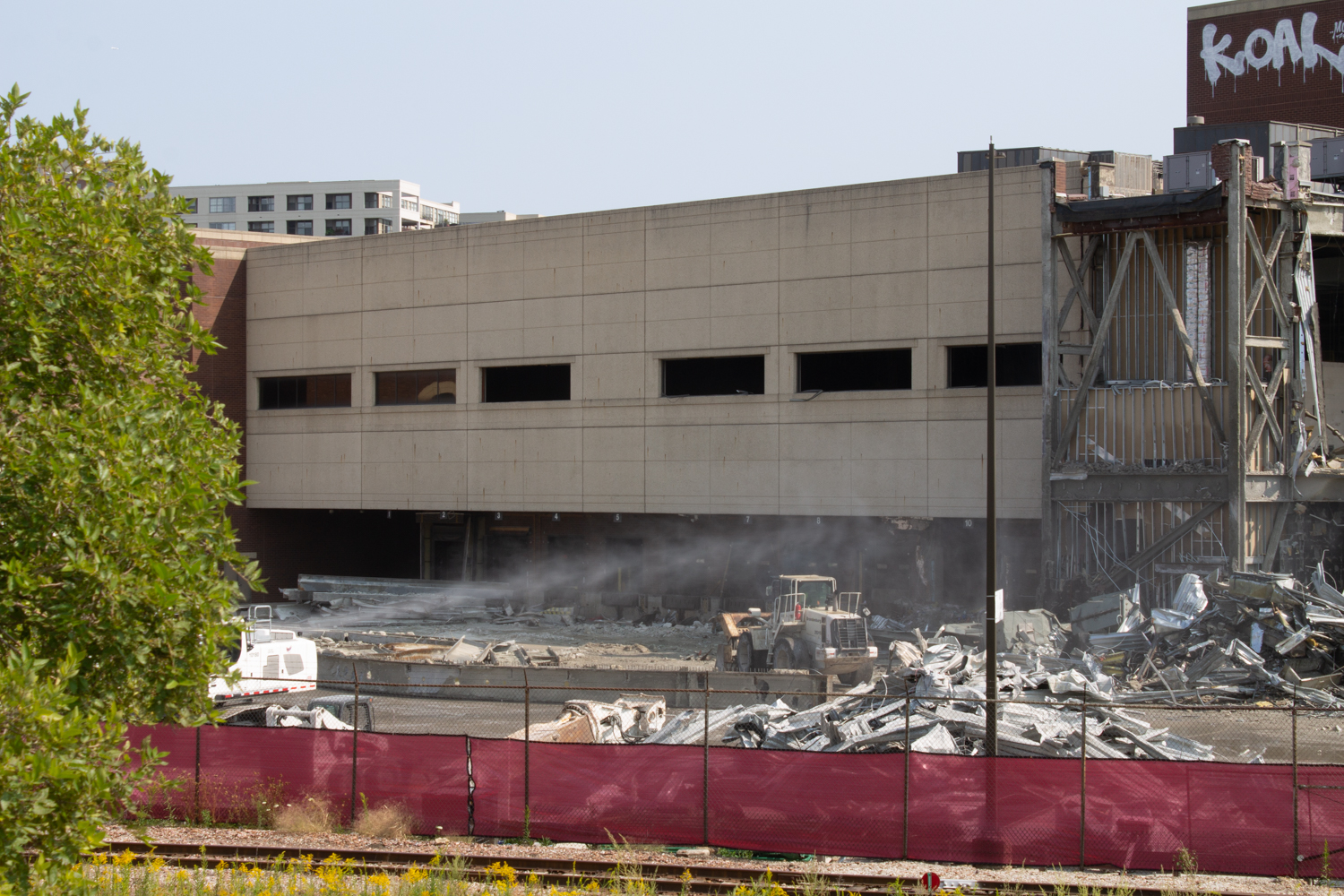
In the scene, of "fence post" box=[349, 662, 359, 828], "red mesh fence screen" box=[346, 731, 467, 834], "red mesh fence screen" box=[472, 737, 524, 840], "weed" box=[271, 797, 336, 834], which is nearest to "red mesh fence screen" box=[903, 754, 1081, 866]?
"red mesh fence screen" box=[472, 737, 524, 840]

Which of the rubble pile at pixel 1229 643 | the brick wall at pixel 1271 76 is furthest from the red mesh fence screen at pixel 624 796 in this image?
the brick wall at pixel 1271 76

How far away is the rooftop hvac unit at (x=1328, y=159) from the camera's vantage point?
3944 centimetres

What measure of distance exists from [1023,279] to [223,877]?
91.9 feet

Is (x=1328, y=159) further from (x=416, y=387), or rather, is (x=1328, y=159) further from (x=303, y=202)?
(x=303, y=202)

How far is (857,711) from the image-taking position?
2081 cm

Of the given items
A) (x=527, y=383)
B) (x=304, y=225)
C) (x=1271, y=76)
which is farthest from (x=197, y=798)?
(x=304, y=225)

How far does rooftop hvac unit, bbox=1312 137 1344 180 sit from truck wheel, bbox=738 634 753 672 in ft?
85.4

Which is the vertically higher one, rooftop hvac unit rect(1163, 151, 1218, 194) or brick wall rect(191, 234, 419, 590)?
rooftop hvac unit rect(1163, 151, 1218, 194)

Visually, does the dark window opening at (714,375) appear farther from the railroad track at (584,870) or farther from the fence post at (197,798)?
the railroad track at (584,870)

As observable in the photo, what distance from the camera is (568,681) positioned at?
29.2 meters

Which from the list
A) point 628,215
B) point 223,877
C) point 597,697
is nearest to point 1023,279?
point 628,215

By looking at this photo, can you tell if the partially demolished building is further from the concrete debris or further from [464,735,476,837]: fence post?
[464,735,476,837]: fence post

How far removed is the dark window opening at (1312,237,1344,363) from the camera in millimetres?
38750

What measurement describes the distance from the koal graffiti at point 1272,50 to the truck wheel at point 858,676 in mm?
41266
